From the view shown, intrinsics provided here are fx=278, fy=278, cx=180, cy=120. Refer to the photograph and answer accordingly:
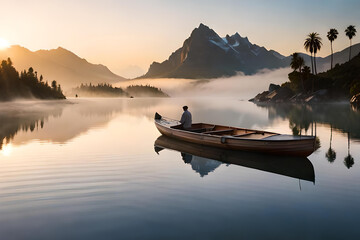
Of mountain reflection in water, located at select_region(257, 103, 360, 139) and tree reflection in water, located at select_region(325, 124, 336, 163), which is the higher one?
mountain reflection in water, located at select_region(257, 103, 360, 139)

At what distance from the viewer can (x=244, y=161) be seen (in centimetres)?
1606

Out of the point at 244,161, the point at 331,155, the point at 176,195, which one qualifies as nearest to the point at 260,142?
the point at 244,161

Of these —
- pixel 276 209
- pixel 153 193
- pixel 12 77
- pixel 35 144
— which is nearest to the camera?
pixel 276 209

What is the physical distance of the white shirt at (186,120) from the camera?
22812 millimetres

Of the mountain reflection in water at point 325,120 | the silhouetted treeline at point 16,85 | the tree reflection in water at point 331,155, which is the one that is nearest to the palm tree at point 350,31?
the mountain reflection in water at point 325,120

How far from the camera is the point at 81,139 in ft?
78.6

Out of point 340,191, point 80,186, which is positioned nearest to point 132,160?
point 80,186

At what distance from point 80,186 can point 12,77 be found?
192m

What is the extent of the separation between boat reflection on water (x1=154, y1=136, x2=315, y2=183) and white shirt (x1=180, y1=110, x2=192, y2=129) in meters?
3.22

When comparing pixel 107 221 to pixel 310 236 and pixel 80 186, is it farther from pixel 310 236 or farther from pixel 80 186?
pixel 310 236

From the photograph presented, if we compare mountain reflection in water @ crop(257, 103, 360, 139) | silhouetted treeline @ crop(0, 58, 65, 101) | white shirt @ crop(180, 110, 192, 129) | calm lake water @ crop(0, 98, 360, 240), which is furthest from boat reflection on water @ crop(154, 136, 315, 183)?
silhouetted treeline @ crop(0, 58, 65, 101)

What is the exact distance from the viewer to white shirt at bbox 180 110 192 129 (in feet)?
74.8

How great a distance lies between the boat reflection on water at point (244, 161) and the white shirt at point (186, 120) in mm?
3223

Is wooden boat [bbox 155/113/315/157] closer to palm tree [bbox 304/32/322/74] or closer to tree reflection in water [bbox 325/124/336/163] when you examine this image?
tree reflection in water [bbox 325/124/336/163]
